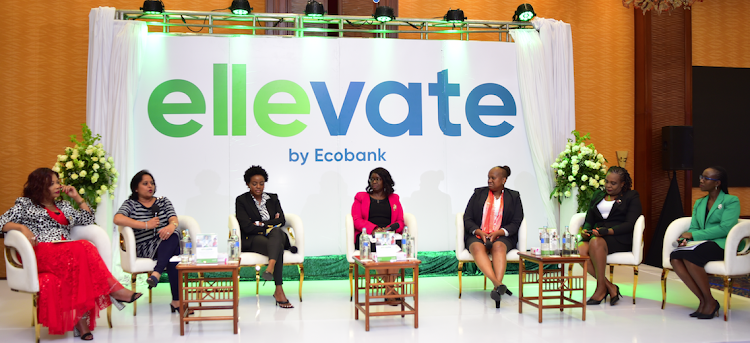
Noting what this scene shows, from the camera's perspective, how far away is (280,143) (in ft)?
22.5

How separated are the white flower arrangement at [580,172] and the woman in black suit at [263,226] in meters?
3.34

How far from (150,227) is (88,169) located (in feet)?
5.18

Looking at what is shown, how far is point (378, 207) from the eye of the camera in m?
5.84

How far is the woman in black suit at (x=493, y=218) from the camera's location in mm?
5543

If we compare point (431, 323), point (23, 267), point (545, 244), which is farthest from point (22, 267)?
point (545, 244)

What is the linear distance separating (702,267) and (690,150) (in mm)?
3374

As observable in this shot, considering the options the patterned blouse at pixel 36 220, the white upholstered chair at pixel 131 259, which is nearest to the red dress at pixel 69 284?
the patterned blouse at pixel 36 220

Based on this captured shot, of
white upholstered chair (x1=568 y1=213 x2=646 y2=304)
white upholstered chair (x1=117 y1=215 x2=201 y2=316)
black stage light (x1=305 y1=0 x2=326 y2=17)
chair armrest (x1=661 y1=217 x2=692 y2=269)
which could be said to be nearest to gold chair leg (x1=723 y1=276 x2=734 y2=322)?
chair armrest (x1=661 y1=217 x2=692 y2=269)

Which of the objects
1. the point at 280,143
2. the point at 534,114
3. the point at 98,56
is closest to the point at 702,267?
the point at 534,114

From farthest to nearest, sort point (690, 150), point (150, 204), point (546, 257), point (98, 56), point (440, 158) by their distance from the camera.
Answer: point (690, 150) → point (440, 158) → point (98, 56) → point (150, 204) → point (546, 257)

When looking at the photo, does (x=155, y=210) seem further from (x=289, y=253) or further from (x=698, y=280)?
(x=698, y=280)

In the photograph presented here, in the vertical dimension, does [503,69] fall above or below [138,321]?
above

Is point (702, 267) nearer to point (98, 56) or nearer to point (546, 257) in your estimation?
point (546, 257)

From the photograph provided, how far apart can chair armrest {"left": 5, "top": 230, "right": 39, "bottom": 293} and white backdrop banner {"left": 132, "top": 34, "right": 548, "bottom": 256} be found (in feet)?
8.10
